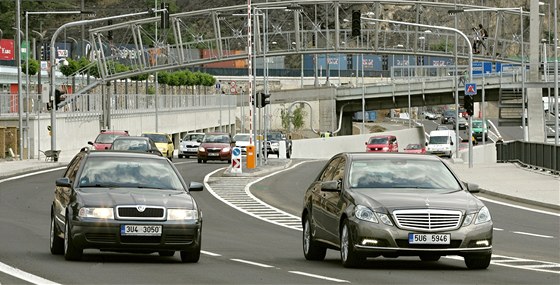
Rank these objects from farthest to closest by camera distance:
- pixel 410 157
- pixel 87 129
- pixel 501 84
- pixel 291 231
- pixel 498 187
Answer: pixel 501 84 < pixel 87 129 < pixel 498 187 < pixel 291 231 < pixel 410 157

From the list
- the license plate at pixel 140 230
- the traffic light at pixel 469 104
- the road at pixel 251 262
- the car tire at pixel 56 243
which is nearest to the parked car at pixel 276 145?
the traffic light at pixel 469 104

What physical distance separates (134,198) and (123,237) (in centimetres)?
57

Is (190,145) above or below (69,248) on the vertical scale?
above

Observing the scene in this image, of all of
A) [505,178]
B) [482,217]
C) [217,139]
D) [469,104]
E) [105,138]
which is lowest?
[505,178]

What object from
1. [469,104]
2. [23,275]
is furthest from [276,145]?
[23,275]

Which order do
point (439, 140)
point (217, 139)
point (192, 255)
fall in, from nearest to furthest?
point (192, 255) → point (217, 139) → point (439, 140)

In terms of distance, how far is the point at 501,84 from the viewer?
102625 mm

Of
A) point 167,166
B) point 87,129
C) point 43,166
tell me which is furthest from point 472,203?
point 87,129

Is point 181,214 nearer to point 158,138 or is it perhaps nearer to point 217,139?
point 158,138

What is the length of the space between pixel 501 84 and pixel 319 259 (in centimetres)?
8552

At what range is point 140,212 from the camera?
56.1ft

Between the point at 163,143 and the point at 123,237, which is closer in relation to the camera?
the point at 123,237

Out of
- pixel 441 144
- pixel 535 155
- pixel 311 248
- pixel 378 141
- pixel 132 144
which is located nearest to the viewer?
pixel 311 248

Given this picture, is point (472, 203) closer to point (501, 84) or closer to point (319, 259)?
point (319, 259)
